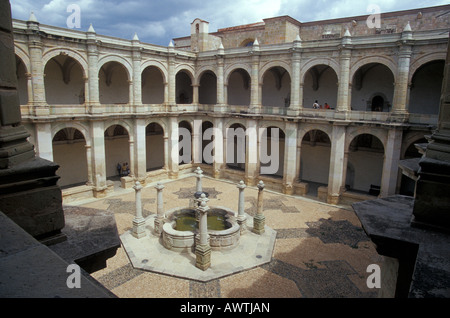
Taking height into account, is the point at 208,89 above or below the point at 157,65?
below

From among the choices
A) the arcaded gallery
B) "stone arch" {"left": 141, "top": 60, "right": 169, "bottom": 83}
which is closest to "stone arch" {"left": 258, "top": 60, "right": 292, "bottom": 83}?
the arcaded gallery

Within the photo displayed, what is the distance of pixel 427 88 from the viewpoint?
820 inches

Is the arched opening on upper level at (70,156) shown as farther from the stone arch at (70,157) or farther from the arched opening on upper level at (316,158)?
the arched opening on upper level at (316,158)

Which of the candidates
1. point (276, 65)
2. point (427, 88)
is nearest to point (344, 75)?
point (276, 65)

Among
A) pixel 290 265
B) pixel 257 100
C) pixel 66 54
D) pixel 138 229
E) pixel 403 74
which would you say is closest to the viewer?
pixel 290 265

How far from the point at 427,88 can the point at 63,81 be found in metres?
25.2

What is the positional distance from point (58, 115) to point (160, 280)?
12740mm

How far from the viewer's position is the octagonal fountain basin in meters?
13.7

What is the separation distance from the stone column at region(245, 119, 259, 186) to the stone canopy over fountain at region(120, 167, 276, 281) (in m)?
7.87

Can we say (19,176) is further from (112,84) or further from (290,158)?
(112,84)

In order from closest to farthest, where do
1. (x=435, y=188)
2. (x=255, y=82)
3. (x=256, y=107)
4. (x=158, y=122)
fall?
(x=435, y=188) → (x=255, y=82) → (x=256, y=107) → (x=158, y=122)

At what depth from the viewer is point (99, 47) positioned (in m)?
20.5

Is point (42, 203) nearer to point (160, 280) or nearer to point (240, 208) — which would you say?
point (160, 280)

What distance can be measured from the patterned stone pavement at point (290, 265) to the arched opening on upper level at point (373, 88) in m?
8.35
